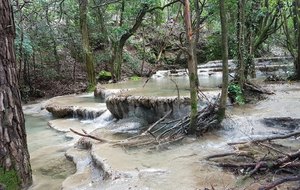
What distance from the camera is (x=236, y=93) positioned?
8.22m

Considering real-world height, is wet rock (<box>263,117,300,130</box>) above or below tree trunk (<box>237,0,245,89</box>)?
below

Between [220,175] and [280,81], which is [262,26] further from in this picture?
[220,175]

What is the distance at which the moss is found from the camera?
12.6ft

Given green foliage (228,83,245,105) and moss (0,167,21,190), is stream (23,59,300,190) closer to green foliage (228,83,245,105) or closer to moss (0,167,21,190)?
green foliage (228,83,245,105)

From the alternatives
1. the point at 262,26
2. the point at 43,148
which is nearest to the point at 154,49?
the point at 262,26

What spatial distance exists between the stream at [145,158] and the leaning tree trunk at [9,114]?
1.71ft

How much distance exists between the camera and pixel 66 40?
55.4 feet

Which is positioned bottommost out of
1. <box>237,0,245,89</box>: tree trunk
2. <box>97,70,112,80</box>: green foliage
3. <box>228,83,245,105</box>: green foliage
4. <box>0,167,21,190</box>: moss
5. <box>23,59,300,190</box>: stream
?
<box>23,59,300,190</box>: stream

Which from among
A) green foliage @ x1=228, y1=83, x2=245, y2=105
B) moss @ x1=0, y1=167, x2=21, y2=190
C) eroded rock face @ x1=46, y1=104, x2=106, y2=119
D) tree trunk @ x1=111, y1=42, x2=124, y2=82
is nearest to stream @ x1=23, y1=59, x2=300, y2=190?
green foliage @ x1=228, y1=83, x2=245, y2=105

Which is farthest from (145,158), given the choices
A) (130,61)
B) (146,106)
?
(130,61)

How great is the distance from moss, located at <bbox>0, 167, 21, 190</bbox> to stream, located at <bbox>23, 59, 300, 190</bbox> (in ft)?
1.36

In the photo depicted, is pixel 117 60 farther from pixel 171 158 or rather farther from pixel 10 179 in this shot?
pixel 10 179

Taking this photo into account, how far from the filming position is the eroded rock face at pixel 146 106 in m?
7.56

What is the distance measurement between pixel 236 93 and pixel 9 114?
18.3ft
